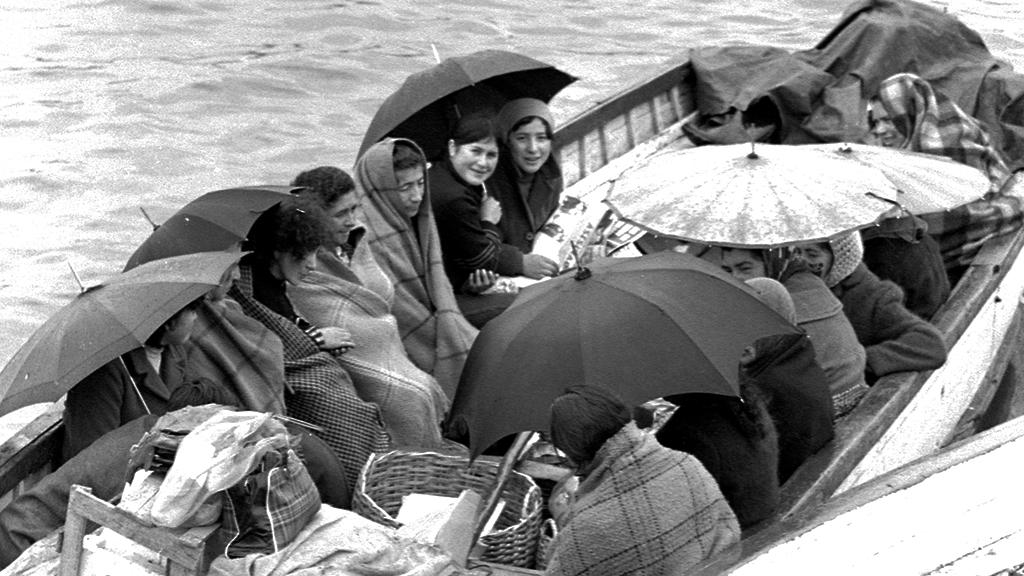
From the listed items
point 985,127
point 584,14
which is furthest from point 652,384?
point 584,14

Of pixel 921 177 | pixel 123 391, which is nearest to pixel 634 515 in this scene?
pixel 123 391

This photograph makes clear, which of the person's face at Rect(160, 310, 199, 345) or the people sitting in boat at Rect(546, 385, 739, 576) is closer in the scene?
the people sitting in boat at Rect(546, 385, 739, 576)

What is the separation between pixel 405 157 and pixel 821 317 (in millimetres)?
1589

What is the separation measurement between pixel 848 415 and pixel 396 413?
1.53 meters

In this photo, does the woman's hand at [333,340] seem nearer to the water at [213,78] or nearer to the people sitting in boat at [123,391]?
the people sitting in boat at [123,391]

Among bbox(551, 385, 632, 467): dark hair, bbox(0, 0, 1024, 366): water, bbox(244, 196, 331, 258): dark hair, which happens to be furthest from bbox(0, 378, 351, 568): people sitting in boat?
bbox(0, 0, 1024, 366): water

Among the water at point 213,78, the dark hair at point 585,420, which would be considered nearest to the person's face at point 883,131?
the water at point 213,78

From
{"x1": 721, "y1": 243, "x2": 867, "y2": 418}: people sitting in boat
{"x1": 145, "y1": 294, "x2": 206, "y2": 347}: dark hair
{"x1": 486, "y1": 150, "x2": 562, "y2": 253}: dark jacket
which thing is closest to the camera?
{"x1": 145, "y1": 294, "x2": 206, "y2": 347}: dark hair

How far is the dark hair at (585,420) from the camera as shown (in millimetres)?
3643

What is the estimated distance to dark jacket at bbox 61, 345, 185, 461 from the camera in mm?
4531

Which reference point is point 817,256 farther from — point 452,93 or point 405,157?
point 452,93

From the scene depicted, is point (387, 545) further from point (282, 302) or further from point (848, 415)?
point (848, 415)

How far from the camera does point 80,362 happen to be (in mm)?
4242

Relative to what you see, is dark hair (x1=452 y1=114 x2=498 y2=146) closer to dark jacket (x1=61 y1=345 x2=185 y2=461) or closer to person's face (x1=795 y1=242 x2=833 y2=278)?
person's face (x1=795 y1=242 x2=833 y2=278)
